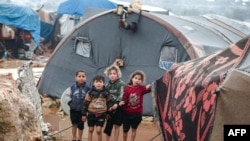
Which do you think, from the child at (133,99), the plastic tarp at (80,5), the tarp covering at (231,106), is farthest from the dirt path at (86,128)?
the plastic tarp at (80,5)

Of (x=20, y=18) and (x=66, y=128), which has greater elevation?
(x=20, y=18)

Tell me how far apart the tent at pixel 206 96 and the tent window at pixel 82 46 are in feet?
15.6

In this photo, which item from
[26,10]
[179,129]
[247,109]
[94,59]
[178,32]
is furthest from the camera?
[26,10]

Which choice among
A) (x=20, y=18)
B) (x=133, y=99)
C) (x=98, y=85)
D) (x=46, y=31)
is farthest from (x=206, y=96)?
(x=46, y=31)

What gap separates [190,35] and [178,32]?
0.97 ft

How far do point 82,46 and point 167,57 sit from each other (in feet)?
7.21

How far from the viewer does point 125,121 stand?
7.13 m

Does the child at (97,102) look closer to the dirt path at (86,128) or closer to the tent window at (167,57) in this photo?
the dirt path at (86,128)

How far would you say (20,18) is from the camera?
21062mm

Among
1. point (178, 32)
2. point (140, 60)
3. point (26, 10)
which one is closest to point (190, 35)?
point (178, 32)

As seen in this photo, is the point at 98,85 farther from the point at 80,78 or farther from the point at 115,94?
the point at 80,78

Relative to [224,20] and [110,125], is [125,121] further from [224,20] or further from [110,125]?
[224,20]

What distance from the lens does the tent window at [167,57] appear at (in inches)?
377

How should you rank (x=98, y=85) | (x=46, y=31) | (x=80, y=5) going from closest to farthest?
(x=98, y=85)
(x=80, y=5)
(x=46, y=31)
